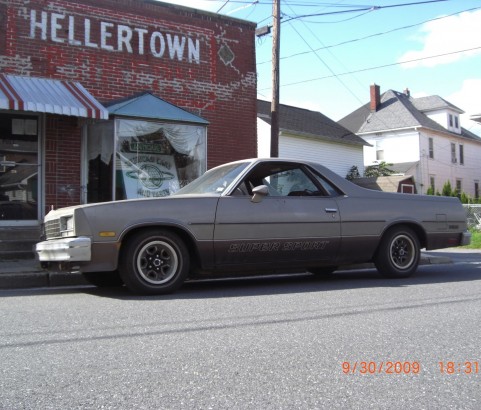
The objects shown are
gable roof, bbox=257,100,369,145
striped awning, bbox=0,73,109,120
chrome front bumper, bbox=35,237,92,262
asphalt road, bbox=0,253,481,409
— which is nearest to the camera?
asphalt road, bbox=0,253,481,409

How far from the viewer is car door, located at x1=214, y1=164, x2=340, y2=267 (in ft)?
19.9

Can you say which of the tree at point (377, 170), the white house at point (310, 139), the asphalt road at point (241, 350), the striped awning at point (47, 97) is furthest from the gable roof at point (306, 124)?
the asphalt road at point (241, 350)

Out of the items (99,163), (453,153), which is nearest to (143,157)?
(99,163)

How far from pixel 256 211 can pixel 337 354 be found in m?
2.81

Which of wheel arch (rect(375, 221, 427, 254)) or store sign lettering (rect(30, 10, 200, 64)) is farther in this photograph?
store sign lettering (rect(30, 10, 200, 64))

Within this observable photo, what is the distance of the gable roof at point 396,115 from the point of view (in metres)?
36.7

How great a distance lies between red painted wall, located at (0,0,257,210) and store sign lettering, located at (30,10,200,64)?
0.06 ft

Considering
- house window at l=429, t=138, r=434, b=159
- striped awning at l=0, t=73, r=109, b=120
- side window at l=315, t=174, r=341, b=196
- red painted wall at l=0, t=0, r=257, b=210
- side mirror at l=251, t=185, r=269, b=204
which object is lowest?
side mirror at l=251, t=185, r=269, b=204

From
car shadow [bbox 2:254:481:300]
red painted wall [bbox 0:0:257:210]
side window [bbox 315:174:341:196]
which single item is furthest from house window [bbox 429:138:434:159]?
side window [bbox 315:174:341:196]

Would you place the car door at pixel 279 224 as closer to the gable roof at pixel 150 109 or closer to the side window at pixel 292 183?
the side window at pixel 292 183

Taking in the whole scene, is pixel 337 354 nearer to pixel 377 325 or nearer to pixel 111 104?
pixel 377 325

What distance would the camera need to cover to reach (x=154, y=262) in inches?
229

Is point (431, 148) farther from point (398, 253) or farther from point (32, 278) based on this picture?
point (32, 278)

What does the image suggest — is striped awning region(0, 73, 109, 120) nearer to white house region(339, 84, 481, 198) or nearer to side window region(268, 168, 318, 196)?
side window region(268, 168, 318, 196)
